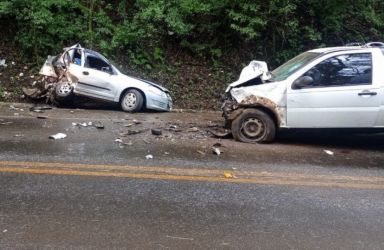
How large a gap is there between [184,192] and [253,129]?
3.29 meters

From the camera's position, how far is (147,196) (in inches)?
207

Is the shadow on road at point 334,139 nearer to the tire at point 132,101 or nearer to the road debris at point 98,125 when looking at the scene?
the road debris at point 98,125

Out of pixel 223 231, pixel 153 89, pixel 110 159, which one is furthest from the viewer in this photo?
pixel 153 89

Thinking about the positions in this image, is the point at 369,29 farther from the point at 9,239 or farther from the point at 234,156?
the point at 9,239

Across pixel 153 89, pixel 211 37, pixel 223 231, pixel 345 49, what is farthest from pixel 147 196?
pixel 211 37

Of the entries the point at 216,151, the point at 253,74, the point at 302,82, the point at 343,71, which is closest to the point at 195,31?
the point at 253,74

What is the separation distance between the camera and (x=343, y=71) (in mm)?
8164

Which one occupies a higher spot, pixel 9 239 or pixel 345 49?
pixel 345 49

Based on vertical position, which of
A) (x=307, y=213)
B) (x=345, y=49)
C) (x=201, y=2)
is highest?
(x=201, y=2)

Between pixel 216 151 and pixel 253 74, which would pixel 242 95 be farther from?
pixel 216 151

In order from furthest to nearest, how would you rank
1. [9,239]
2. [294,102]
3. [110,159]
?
[294,102] → [110,159] → [9,239]

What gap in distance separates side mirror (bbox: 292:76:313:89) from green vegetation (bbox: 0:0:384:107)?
20.5 ft

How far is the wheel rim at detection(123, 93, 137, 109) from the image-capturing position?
12.1 metres

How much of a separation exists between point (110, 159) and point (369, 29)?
466 inches
